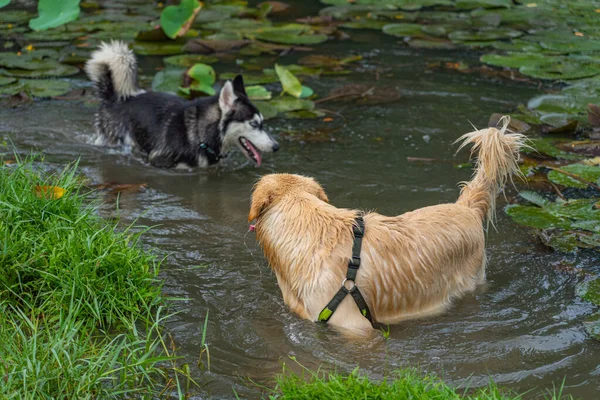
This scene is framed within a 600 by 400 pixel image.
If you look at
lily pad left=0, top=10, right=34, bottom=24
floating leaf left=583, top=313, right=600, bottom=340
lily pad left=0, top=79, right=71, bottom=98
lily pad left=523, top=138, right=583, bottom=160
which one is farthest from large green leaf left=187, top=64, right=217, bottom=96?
floating leaf left=583, top=313, right=600, bottom=340

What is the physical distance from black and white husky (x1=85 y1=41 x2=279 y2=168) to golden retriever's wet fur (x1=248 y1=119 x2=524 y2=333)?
2840mm

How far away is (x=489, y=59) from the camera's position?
9.95 meters

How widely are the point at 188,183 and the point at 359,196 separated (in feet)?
5.69

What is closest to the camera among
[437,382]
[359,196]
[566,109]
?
[437,382]

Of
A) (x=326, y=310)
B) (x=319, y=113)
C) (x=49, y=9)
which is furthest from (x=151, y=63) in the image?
(x=326, y=310)

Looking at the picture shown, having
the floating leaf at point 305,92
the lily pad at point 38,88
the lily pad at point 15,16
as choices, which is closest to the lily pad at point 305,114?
the floating leaf at point 305,92

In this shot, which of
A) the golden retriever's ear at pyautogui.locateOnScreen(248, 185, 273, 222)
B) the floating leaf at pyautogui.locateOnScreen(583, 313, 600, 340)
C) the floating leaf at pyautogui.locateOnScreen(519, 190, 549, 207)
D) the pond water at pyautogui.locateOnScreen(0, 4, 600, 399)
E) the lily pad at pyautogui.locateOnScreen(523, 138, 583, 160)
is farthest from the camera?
the lily pad at pyautogui.locateOnScreen(523, 138, 583, 160)

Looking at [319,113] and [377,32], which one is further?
[377,32]

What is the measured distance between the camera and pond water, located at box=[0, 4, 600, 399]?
14.2ft

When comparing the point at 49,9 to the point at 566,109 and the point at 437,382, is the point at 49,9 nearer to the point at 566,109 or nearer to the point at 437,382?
the point at 566,109

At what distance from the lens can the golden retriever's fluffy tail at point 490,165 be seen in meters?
4.92

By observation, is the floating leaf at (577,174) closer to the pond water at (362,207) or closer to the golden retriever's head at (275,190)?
the pond water at (362,207)

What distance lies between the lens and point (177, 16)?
33.4 feet

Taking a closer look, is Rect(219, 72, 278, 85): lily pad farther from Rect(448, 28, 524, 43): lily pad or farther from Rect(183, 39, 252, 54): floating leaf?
Rect(448, 28, 524, 43): lily pad
